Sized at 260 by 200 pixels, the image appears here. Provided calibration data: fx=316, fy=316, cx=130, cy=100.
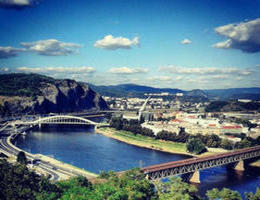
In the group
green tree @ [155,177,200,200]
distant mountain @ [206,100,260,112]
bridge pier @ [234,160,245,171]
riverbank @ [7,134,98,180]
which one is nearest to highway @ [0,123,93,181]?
riverbank @ [7,134,98,180]

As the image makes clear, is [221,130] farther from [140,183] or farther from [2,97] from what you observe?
[2,97]

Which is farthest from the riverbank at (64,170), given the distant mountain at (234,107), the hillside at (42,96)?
the distant mountain at (234,107)

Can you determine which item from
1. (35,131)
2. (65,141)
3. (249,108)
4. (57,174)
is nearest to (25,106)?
(35,131)

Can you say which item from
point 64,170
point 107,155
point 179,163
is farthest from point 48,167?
point 179,163

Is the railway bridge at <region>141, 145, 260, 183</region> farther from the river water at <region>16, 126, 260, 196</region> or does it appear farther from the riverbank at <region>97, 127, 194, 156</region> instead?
the riverbank at <region>97, 127, 194, 156</region>

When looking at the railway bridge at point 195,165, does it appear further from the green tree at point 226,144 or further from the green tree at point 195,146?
the green tree at point 195,146
